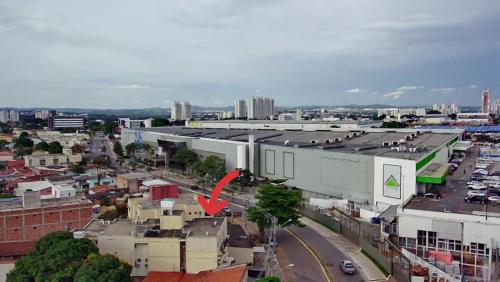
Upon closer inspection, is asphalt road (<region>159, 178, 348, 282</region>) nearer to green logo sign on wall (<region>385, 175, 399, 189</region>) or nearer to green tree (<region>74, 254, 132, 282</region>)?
green logo sign on wall (<region>385, 175, 399, 189</region>)

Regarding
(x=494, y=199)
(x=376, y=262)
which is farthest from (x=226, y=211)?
(x=494, y=199)

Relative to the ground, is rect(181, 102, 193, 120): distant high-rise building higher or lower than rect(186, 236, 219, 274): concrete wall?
higher

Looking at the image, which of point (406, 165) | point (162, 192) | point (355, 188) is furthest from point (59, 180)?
point (406, 165)

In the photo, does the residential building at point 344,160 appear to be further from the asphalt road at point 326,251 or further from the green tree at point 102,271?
the green tree at point 102,271

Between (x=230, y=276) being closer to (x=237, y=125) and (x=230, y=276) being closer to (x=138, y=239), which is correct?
(x=138, y=239)

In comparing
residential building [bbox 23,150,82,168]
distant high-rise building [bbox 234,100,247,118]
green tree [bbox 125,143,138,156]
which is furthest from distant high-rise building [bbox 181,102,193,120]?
residential building [bbox 23,150,82,168]

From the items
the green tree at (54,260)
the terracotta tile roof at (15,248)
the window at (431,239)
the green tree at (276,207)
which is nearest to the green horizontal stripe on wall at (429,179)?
the window at (431,239)
